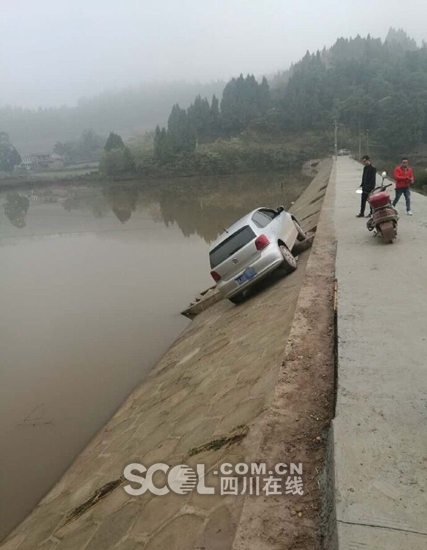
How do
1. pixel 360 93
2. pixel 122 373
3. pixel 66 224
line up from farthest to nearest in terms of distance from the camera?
pixel 360 93 < pixel 66 224 < pixel 122 373

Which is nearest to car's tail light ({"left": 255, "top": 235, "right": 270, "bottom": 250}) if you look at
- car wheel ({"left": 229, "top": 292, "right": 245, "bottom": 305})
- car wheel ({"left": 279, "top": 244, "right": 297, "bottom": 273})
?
car wheel ({"left": 279, "top": 244, "right": 297, "bottom": 273})

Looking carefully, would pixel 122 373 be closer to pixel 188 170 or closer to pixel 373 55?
pixel 188 170

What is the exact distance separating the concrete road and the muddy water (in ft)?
13.5

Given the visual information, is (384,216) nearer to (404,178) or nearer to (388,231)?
(388,231)

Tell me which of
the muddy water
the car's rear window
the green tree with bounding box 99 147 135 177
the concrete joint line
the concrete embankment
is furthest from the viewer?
the green tree with bounding box 99 147 135 177

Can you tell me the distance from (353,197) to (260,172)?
179 feet

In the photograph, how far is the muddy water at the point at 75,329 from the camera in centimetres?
613

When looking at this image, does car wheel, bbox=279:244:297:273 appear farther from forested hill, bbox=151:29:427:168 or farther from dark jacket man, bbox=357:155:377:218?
forested hill, bbox=151:29:427:168

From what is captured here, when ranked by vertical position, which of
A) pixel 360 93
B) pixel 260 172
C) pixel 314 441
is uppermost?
pixel 360 93

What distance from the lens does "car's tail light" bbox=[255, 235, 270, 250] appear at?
7.64 meters

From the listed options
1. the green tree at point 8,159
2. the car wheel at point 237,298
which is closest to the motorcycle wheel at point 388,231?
the car wheel at point 237,298

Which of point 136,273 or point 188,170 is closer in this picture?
point 136,273

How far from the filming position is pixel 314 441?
9.98 feet

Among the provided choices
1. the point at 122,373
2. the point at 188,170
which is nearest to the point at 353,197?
the point at 122,373
